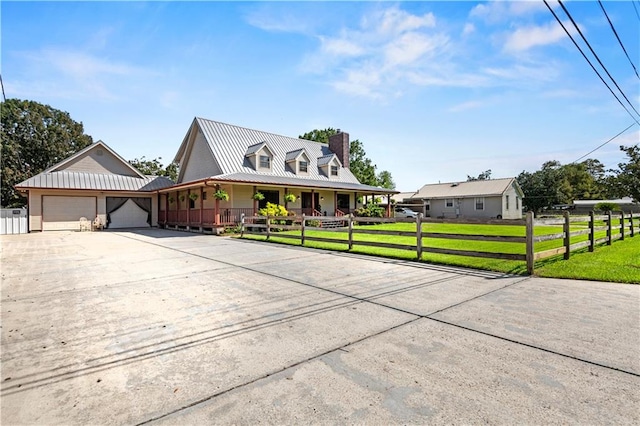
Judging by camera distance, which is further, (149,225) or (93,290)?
(149,225)

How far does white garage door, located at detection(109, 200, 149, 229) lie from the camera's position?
2520cm

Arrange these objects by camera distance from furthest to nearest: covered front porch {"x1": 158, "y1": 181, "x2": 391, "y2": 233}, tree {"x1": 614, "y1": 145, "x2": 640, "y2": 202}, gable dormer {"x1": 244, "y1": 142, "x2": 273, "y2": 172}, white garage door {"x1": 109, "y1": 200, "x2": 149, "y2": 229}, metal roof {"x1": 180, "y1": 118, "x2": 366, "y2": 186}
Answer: tree {"x1": 614, "y1": 145, "x2": 640, "y2": 202}
white garage door {"x1": 109, "y1": 200, "x2": 149, "y2": 229}
gable dormer {"x1": 244, "y1": 142, "x2": 273, "y2": 172}
metal roof {"x1": 180, "y1": 118, "x2": 366, "y2": 186}
covered front porch {"x1": 158, "y1": 181, "x2": 391, "y2": 233}

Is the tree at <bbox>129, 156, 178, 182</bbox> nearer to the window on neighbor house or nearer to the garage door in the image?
the garage door

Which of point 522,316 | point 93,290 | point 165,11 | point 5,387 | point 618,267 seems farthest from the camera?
point 165,11

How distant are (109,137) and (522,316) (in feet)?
108

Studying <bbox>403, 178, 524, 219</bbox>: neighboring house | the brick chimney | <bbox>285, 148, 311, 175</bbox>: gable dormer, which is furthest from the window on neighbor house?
<bbox>403, 178, 524, 219</bbox>: neighboring house

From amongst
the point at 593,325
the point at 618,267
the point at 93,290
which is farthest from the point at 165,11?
the point at 618,267

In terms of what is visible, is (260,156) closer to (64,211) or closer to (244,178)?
(244,178)

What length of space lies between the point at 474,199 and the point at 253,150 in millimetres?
26773

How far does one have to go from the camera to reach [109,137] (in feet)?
92.5

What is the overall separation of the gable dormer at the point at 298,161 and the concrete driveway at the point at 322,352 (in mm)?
19605

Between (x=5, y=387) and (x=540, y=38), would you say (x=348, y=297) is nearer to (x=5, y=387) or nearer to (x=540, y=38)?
(x=5, y=387)

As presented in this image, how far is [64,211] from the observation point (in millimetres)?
22984

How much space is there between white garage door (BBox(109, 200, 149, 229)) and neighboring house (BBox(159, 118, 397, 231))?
4.70ft
